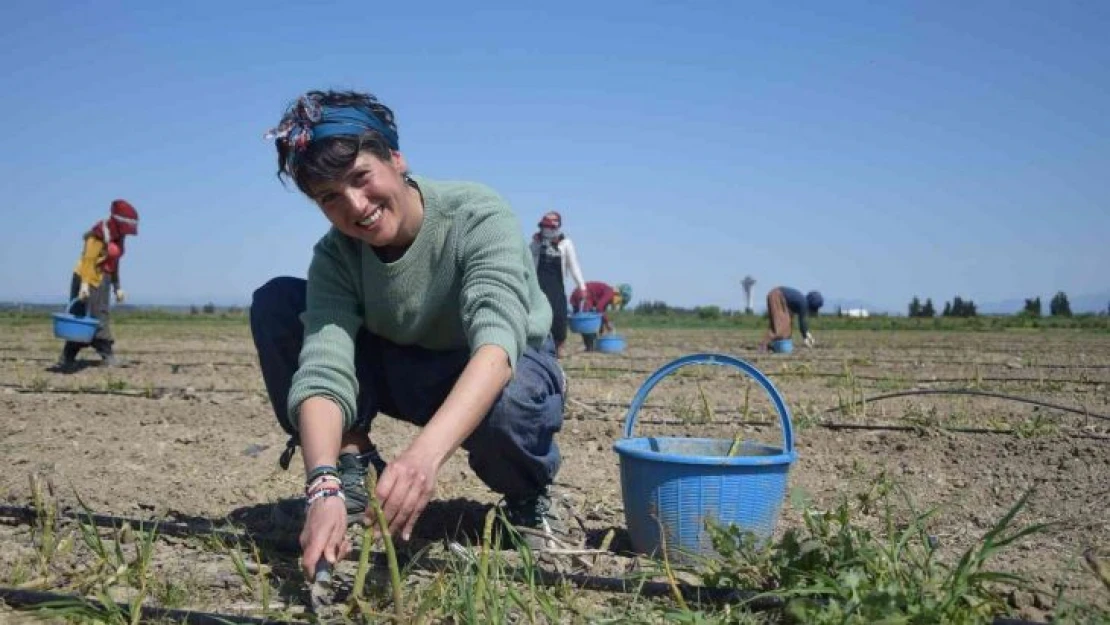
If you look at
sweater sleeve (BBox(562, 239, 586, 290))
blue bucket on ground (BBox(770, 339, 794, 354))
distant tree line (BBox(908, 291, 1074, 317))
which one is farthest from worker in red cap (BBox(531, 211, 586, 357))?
distant tree line (BBox(908, 291, 1074, 317))

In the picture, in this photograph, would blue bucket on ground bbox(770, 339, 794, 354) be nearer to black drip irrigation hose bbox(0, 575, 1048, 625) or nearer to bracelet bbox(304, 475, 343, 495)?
black drip irrigation hose bbox(0, 575, 1048, 625)

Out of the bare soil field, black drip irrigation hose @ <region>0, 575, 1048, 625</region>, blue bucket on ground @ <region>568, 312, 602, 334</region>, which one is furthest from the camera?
blue bucket on ground @ <region>568, 312, 602, 334</region>

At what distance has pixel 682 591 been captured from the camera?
1934mm

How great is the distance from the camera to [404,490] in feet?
5.51

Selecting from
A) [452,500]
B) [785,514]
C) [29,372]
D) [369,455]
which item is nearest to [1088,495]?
[785,514]

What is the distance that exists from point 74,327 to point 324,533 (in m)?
6.25

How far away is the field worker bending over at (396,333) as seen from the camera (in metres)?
1.88

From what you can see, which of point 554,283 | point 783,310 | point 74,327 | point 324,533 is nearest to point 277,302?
point 324,533

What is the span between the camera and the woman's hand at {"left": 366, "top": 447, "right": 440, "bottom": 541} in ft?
5.49

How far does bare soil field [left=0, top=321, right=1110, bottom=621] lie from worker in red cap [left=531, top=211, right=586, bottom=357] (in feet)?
3.50

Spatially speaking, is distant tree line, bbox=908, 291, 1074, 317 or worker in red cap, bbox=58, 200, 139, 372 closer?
worker in red cap, bbox=58, 200, 139, 372

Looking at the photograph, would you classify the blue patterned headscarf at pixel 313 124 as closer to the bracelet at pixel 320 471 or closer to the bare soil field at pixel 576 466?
the bracelet at pixel 320 471

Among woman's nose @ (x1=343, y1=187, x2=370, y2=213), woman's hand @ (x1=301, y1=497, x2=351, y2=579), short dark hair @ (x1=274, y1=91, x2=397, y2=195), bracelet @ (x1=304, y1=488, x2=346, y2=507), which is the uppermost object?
short dark hair @ (x1=274, y1=91, x2=397, y2=195)

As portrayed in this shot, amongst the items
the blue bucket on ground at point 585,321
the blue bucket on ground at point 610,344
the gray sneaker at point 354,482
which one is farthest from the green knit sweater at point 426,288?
the blue bucket on ground at point 610,344
